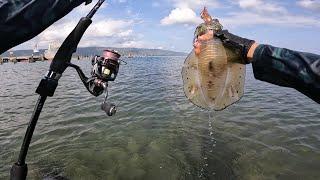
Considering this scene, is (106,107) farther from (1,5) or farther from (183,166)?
(183,166)

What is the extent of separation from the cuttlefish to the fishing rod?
1.44 m

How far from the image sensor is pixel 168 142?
12.2 m

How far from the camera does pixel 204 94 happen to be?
615cm

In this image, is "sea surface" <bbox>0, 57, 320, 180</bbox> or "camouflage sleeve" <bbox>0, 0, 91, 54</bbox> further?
"sea surface" <bbox>0, 57, 320, 180</bbox>

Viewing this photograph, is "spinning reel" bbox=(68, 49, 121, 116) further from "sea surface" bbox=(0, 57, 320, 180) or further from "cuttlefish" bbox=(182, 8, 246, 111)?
"sea surface" bbox=(0, 57, 320, 180)

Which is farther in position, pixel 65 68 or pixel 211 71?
pixel 211 71

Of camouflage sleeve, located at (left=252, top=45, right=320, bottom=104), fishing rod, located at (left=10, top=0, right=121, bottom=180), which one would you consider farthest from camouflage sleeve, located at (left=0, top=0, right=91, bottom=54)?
camouflage sleeve, located at (left=252, top=45, right=320, bottom=104)

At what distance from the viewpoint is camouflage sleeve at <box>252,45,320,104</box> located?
11.8 ft

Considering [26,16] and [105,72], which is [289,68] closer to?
[105,72]

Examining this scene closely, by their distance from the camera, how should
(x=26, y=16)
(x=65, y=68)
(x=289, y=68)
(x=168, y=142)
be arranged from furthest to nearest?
(x=168, y=142) → (x=65, y=68) → (x=289, y=68) → (x=26, y=16)

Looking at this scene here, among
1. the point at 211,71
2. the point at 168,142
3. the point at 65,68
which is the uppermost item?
the point at 65,68

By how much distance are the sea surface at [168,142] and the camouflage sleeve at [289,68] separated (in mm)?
5616

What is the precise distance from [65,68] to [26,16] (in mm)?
1294

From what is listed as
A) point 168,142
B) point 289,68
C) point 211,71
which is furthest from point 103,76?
point 168,142
